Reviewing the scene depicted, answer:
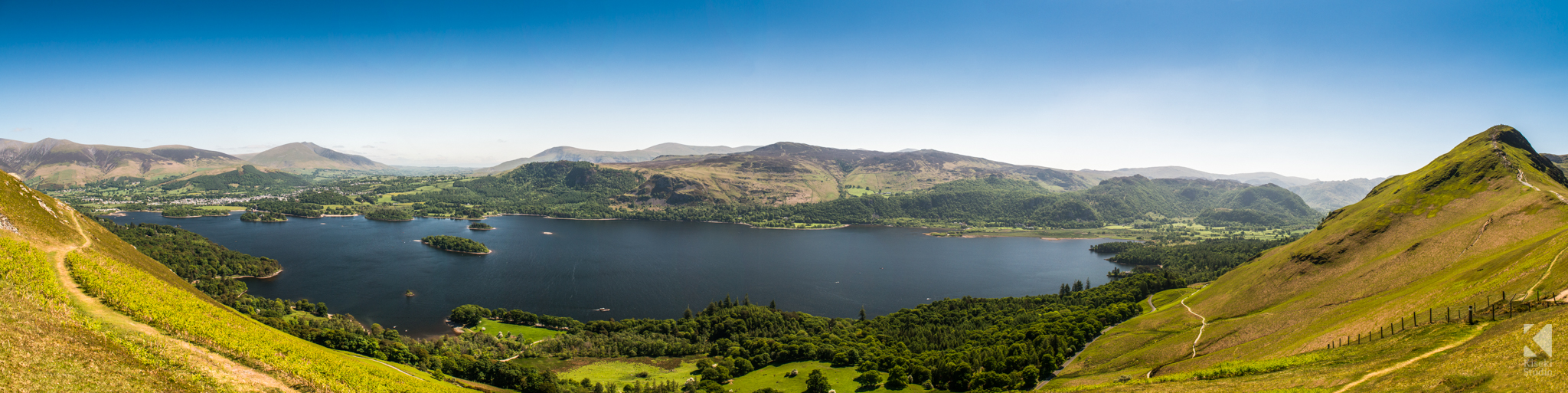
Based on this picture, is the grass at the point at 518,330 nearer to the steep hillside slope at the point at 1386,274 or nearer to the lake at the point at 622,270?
the lake at the point at 622,270

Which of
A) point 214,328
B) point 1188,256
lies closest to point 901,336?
point 214,328

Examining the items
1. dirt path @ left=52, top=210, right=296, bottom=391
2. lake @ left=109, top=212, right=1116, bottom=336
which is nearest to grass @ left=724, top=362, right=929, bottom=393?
lake @ left=109, top=212, right=1116, bottom=336

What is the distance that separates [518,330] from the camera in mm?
77438

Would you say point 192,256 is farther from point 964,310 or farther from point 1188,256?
point 1188,256

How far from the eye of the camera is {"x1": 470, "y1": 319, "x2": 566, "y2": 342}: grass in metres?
74.4

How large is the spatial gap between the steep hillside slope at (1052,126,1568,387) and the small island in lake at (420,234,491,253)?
134 metres

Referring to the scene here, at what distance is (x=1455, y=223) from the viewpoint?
51594 millimetres

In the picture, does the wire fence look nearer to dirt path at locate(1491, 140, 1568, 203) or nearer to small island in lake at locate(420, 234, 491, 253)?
dirt path at locate(1491, 140, 1568, 203)

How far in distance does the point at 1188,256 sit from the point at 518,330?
481ft

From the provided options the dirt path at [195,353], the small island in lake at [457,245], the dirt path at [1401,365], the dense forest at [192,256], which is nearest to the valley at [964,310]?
the dirt path at [1401,365]

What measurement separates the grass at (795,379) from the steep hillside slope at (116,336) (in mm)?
27014

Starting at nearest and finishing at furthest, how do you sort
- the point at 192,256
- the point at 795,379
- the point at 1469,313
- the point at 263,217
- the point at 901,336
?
the point at 1469,313, the point at 795,379, the point at 901,336, the point at 192,256, the point at 263,217

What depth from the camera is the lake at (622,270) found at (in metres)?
93.9

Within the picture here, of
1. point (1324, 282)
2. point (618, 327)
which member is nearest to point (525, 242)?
point (618, 327)
